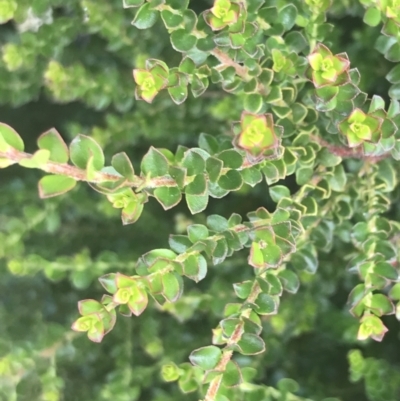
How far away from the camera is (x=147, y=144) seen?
1.16 meters

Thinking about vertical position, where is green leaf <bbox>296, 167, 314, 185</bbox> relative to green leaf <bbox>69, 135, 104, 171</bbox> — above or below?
below

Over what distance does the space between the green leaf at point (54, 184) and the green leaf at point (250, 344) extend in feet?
0.85

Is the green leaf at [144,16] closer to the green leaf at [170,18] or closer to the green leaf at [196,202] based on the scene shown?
the green leaf at [170,18]

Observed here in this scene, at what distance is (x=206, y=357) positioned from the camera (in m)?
0.60

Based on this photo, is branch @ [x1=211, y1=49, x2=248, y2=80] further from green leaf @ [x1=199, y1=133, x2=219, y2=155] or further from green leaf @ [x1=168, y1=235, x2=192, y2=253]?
green leaf @ [x1=168, y1=235, x2=192, y2=253]

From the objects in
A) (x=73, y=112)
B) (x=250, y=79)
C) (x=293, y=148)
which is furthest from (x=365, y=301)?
(x=73, y=112)

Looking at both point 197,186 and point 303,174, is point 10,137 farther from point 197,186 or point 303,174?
point 303,174

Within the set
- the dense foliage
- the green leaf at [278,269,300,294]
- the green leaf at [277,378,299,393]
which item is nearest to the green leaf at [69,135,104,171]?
the dense foliage

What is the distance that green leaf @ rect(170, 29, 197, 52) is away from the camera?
0.63 meters

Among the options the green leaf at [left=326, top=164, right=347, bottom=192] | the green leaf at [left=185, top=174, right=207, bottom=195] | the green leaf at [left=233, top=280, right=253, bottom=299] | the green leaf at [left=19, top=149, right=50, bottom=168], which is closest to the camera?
the green leaf at [left=19, top=149, right=50, bottom=168]

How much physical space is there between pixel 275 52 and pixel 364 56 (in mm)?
290

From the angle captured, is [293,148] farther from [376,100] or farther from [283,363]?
[283,363]

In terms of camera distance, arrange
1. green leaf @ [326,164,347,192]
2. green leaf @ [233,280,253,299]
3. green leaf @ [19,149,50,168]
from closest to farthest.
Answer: green leaf @ [19,149,50,168] < green leaf @ [233,280,253,299] < green leaf @ [326,164,347,192]

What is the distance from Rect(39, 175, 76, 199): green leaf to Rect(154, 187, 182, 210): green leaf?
89mm
